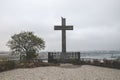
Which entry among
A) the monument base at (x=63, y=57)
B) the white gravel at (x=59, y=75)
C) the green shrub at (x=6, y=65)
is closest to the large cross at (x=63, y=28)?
the monument base at (x=63, y=57)

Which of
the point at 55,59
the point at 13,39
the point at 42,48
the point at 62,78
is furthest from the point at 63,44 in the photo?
the point at 62,78

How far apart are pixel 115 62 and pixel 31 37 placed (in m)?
13.7

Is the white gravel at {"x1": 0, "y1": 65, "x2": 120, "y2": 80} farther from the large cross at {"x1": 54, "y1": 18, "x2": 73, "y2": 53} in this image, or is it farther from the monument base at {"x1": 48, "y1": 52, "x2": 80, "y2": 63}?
the large cross at {"x1": 54, "y1": 18, "x2": 73, "y2": 53}

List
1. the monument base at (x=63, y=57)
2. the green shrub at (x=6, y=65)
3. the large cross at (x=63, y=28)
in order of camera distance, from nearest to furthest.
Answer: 1. the green shrub at (x=6, y=65)
2. the monument base at (x=63, y=57)
3. the large cross at (x=63, y=28)

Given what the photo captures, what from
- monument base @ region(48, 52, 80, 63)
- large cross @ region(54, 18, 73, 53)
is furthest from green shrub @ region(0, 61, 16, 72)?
large cross @ region(54, 18, 73, 53)

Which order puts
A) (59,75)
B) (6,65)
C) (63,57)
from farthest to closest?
(63,57) → (6,65) → (59,75)

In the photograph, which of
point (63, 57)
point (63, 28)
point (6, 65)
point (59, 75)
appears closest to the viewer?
point (59, 75)

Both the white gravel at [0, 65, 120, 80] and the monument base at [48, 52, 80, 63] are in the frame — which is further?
the monument base at [48, 52, 80, 63]

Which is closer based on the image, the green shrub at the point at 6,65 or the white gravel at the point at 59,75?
the white gravel at the point at 59,75

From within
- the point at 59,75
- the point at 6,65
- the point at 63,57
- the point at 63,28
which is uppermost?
the point at 63,28

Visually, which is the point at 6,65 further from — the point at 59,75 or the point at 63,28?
the point at 63,28

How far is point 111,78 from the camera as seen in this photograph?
43.0 feet


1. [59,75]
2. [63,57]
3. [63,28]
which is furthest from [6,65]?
[63,28]

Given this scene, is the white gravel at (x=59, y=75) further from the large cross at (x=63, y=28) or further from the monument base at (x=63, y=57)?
the large cross at (x=63, y=28)
